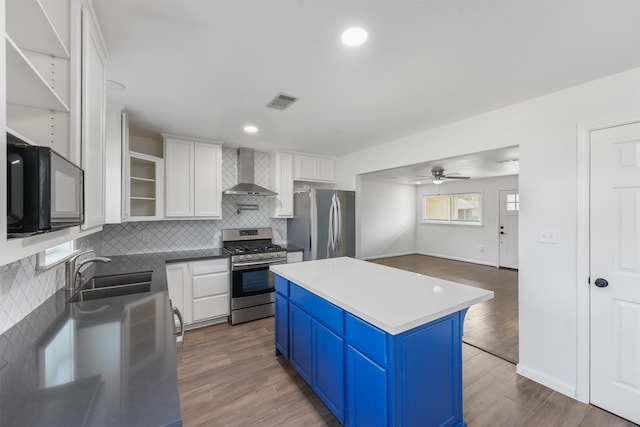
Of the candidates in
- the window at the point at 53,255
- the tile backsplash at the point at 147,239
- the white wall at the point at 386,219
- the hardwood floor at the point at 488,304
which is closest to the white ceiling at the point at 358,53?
the window at the point at 53,255

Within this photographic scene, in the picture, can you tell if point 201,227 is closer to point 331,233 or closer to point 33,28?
point 331,233

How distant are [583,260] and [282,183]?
11.2 ft

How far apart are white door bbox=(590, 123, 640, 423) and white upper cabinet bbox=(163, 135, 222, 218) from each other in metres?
3.79

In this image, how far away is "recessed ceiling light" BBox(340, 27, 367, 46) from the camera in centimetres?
142

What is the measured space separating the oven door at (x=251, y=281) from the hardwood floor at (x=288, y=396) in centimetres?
74

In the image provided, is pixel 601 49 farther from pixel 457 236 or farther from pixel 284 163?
pixel 457 236

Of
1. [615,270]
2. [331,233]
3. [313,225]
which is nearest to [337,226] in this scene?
[331,233]

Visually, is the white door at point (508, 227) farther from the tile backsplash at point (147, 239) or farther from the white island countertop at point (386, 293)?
the white island countertop at point (386, 293)

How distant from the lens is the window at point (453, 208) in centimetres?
719

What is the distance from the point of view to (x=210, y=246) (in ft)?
12.7

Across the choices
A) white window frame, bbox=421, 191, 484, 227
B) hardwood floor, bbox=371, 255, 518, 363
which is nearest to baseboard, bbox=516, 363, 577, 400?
hardwood floor, bbox=371, 255, 518, 363

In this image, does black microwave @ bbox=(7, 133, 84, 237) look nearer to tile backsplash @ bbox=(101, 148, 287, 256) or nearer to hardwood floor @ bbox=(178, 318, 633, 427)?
hardwood floor @ bbox=(178, 318, 633, 427)

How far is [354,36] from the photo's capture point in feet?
4.80

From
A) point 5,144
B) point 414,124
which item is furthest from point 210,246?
point 5,144
